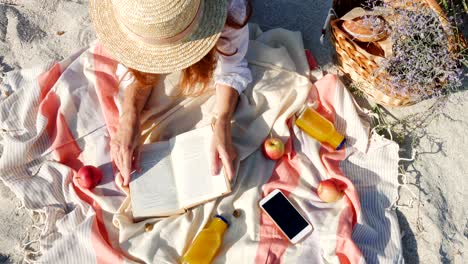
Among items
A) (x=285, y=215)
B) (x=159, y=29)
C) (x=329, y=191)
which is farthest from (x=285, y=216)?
(x=159, y=29)

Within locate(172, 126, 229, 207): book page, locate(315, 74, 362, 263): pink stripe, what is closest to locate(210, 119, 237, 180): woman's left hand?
locate(172, 126, 229, 207): book page

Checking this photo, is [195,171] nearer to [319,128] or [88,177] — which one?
[88,177]

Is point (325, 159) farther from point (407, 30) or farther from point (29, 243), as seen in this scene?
point (29, 243)

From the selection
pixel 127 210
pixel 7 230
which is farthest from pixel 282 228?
pixel 7 230

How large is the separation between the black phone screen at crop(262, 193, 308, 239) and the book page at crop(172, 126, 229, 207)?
288 mm

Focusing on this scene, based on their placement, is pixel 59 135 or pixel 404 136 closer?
pixel 59 135

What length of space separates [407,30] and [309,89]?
1.80ft

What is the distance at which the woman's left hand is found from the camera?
194 cm

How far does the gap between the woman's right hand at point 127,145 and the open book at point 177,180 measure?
1.8 inches

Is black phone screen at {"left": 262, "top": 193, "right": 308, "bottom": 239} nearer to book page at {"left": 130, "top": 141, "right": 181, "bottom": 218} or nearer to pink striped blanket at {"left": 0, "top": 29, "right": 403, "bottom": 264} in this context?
pink striped blanket at {"left": 0, "top": 29, "right": 403, "bottom": 264}

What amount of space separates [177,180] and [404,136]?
123 centimetres

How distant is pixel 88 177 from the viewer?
2088 millimetres

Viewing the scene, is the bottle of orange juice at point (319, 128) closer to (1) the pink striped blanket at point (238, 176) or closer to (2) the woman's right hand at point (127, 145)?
(1) the pink striped blanket at point (238, 176)

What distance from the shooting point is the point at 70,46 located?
259 cm
